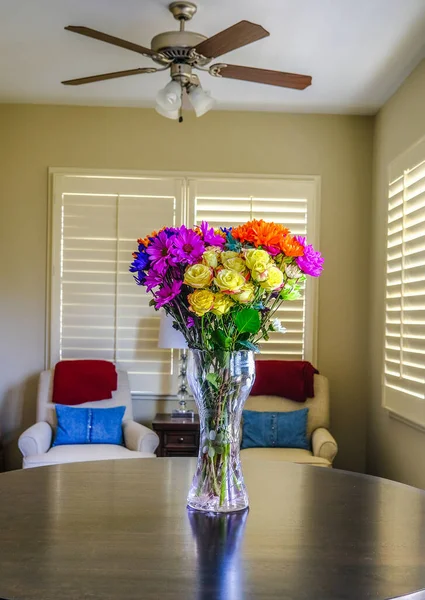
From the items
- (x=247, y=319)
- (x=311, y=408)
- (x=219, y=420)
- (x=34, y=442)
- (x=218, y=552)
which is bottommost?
(x=34, y=442)

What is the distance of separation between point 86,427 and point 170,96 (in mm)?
2071

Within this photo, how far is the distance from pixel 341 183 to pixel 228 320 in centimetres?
327

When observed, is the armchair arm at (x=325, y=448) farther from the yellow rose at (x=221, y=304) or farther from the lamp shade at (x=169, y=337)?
the yellow rose at (x=221, y=304)

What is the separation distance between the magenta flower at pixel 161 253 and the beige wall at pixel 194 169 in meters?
3.11

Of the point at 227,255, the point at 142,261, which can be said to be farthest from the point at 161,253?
the point at 227,255

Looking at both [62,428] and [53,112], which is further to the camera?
[53,112]

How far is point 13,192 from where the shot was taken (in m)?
4.47

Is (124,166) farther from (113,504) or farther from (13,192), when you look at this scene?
(113,504)

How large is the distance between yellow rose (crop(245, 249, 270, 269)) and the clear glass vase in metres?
0.23

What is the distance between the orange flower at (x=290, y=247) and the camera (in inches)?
57.9

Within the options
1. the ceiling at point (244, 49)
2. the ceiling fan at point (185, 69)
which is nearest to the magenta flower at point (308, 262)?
the ceiling fan at point (185, 69)

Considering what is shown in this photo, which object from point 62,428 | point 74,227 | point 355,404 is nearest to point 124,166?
point 74,227

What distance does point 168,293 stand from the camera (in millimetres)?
1492

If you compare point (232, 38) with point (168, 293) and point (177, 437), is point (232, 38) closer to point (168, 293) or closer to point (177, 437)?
point (168, 293)
